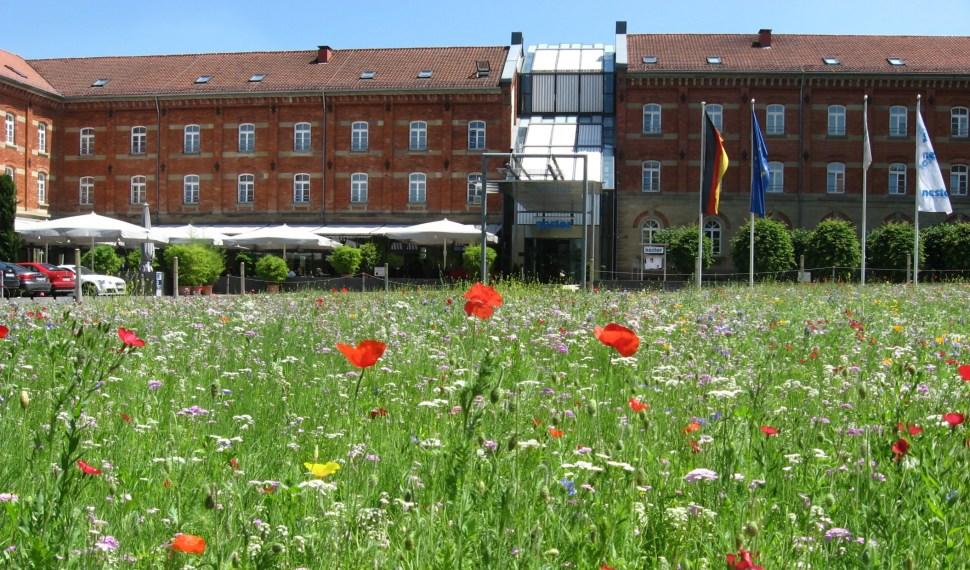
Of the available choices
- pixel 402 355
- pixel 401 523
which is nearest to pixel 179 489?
pixel 401 523

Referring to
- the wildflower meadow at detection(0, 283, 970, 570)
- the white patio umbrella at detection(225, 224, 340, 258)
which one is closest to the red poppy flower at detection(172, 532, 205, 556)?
the wildflower meadow at detection(0, 283, 970, 570)

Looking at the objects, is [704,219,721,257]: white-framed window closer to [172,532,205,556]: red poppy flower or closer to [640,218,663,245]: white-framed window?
[640,218,663,245]: white-framed window

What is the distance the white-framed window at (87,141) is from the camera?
151ft

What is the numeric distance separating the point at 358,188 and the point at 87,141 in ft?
44.8

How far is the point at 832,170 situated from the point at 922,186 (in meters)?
17.0

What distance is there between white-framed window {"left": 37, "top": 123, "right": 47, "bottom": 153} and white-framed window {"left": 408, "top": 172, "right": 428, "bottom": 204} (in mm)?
17364

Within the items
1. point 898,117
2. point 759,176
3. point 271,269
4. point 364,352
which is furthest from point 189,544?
point 898,117

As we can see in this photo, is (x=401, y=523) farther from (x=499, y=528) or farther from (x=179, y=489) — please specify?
(x=179, y=489)

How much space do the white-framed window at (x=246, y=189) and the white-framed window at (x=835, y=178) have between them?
85.8 feet

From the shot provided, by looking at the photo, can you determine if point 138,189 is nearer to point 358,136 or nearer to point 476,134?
point 358,136

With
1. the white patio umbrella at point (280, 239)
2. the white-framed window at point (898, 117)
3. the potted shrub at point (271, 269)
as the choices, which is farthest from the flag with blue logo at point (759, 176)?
the white-framed window at point (898, 117)

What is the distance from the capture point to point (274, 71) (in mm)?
46281

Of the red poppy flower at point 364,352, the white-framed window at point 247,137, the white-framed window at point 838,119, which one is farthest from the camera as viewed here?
the white-framed window at point 247,137

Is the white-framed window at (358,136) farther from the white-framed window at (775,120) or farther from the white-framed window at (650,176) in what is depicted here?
the white-framed window at (775,120)
